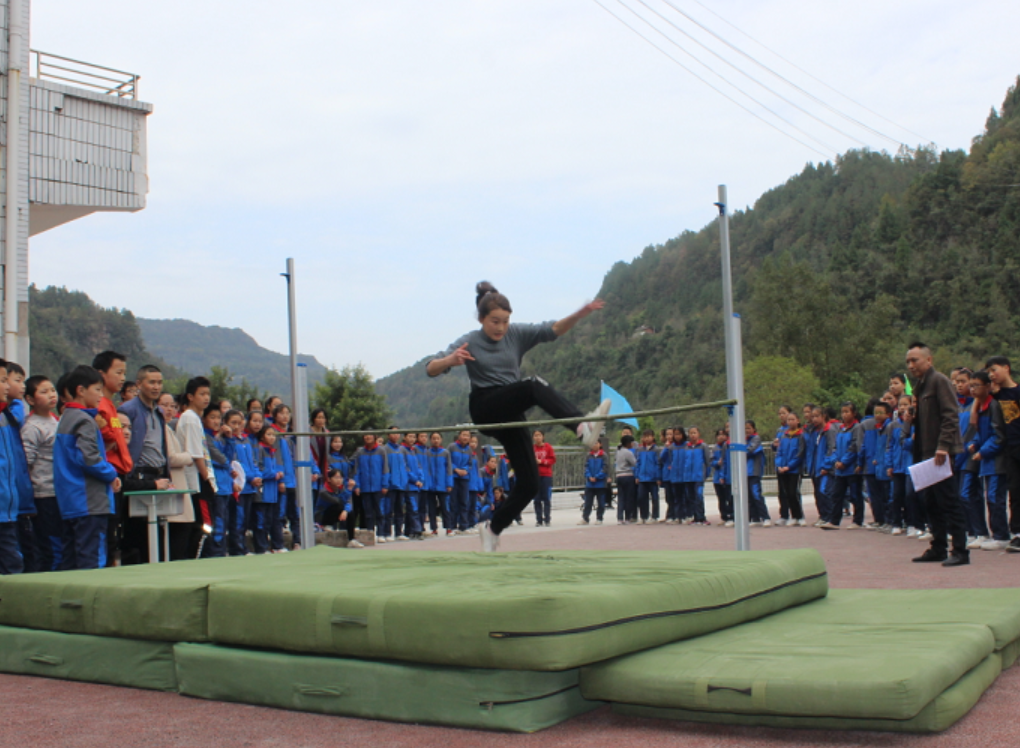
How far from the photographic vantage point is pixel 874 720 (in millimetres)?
2355

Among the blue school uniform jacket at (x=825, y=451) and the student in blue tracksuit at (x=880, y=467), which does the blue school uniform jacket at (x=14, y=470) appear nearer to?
the student in blue tracksuit at (x=880, y=467)

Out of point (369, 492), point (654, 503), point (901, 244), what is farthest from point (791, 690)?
point (901, 244)

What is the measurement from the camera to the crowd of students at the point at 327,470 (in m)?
5.23

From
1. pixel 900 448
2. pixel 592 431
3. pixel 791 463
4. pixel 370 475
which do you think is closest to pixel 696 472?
pixel 791 463

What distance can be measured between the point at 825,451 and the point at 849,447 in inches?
31.1

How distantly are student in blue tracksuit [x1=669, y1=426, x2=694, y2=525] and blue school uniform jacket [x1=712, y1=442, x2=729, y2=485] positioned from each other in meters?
0.42

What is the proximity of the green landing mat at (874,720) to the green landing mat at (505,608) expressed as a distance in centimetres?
24

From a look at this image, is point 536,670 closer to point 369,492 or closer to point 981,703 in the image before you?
point 981,703

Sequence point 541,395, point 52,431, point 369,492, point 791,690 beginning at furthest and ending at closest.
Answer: point 369,492 < point 52,431 < point 541,395 < point 791,690

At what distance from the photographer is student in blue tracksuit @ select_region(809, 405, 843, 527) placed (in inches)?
424

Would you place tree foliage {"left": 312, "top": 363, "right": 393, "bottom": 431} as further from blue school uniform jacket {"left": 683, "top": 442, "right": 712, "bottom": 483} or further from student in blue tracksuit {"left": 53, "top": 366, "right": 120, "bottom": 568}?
student in blue tracksuit {"left": 53, "top": 366, "right": 120, "bottom": 568}

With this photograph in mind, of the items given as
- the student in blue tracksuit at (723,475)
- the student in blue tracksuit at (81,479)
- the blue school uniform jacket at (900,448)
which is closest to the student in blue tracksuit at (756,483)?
the student in blue tracksuit at (723,475)

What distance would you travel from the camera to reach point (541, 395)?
4.84 m

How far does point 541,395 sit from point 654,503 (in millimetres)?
9612
